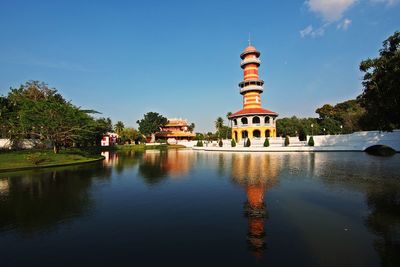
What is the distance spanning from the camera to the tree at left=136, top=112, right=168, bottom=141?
85.4m

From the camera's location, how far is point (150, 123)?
281ft

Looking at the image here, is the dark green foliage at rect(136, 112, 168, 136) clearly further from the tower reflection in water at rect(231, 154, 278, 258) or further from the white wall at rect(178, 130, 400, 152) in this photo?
the tower reflection in water at rect(231, 154, 278, 258)

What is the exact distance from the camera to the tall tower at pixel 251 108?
62094mm

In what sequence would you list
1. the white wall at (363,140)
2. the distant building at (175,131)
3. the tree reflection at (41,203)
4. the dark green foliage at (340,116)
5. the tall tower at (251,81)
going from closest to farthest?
the tree reflection at (41,203) < the white wall at (363,140) < the dark green foliage at (340,116) < the tall tower at (251,81) < the distant building at (175,131)

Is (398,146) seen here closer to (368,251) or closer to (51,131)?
(368,251)

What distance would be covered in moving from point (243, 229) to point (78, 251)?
15.7 ft

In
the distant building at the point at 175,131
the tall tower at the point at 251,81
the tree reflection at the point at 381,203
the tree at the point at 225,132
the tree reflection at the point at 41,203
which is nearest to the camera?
the tree reflection at the point at 381,203

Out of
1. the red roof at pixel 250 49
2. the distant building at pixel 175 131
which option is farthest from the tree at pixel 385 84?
the distant building at pixel 175 131

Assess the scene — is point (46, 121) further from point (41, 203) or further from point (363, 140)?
point (363, 140)

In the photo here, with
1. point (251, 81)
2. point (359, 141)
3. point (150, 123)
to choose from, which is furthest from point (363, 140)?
point (150, 123)

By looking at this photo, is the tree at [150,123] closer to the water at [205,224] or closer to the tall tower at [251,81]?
the tall tower at [251,81]

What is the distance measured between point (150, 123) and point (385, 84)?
78488 mm

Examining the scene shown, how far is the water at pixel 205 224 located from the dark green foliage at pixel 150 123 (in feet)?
230

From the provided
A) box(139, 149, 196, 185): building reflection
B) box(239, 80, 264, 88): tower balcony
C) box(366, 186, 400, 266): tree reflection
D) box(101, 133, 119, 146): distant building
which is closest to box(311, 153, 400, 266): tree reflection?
box(366, 186, 400, 266): tree reflection
